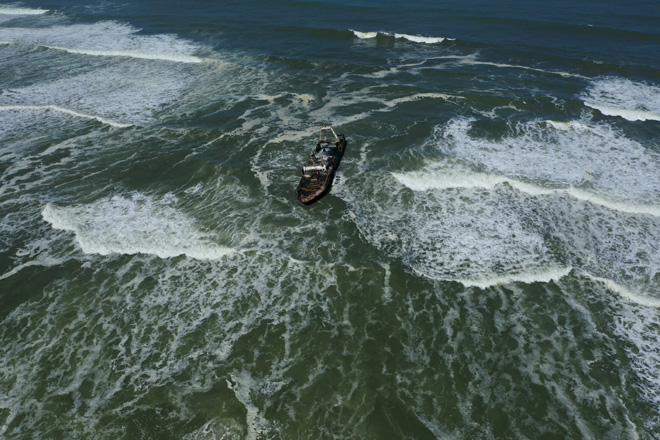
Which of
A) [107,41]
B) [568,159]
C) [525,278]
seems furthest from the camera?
[107,41]

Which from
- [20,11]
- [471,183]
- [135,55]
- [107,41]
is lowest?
[471,183]

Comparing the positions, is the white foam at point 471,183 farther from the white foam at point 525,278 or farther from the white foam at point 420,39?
the white foam at point 420,39

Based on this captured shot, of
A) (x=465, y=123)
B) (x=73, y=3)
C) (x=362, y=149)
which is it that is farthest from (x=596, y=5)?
(x=73, y=3)

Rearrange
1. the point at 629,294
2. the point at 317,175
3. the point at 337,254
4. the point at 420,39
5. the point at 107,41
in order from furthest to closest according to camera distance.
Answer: the point at 107,41 < the point at 420,39 < the point at 317,175 < the point at 337,254 < the point at 629,294

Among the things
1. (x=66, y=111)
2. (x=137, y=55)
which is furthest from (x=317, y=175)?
(x=137, y=55)

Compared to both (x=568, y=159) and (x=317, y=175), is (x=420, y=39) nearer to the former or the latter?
(x=568, y=159)

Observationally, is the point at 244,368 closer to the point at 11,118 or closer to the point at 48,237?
the point at 48,237
